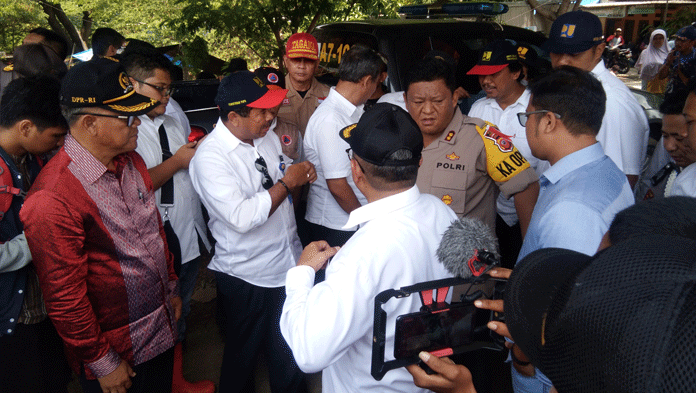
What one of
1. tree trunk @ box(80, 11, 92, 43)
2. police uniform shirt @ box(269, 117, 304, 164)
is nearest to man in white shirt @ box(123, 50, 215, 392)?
police uniform shirt @ box(269, 117, 304, 164)

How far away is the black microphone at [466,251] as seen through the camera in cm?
129

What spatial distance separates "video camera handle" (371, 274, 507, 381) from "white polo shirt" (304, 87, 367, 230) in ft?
5.26

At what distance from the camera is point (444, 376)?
1257 mm

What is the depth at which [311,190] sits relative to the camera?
10.4 feet

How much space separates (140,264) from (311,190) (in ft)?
4.52

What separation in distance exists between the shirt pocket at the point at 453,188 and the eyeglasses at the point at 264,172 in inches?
34.0

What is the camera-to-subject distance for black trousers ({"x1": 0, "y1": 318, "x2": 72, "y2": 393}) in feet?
6.85

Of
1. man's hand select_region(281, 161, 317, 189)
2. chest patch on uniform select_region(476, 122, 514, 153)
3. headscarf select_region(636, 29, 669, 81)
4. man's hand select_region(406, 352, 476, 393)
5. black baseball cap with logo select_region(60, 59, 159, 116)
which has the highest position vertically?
black baseball cap with logo select_region(60, 59, 159, 116)

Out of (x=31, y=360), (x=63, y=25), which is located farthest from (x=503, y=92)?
(x=63, y=25)

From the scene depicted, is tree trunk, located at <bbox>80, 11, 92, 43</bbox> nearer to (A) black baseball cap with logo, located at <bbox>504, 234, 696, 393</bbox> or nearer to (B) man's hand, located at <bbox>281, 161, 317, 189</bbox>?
(B) man's hand, located at <bbox>281, 161, 317, 189</bbox>

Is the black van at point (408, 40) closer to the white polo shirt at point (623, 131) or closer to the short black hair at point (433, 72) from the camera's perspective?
the short black hair at point (433, 72)

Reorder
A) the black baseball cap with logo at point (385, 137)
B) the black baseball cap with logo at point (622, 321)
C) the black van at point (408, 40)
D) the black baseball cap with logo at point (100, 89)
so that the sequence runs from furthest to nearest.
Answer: the black van at point (408, 40)
the black baseball cap with logo at point (100, 89)
the black baseball cap with logo at point (385, 137)
the black baseball cap with logo at point (622, 321)

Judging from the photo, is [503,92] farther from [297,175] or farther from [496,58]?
[297,175]

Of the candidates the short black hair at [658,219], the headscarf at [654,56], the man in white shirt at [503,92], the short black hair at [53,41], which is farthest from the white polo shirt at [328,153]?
the headscarf at [654,56]
